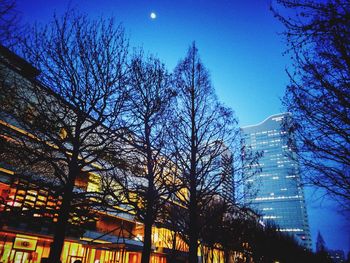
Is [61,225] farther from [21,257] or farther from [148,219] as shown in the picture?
[21,257]

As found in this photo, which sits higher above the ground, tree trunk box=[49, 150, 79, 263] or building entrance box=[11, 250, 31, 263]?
tree trunk box=[49, 150, 79, 263]

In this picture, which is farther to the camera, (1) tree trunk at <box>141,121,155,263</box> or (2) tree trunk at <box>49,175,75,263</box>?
(1) tree trunk at <box>141,121,155,263</box>

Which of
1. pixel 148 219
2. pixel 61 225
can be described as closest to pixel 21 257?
pixel 148 219

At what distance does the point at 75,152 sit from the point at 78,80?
3.14m

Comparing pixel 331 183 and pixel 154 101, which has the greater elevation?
pixel 154 101

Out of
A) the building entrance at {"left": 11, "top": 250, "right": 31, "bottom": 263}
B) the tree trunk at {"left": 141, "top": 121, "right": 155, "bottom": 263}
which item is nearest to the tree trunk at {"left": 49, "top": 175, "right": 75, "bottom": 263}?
the tree trunk at {"left": 141, "top": 121, "right": 155, "bottom": 263}

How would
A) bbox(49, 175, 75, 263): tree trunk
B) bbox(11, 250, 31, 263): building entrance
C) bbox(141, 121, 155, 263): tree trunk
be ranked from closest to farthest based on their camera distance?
bbox(49, 175, 75, 263): tree trunk < bbox(141, 121, 155, 263): tree trunk < bbox(11, 250, 31, 263): building entrance

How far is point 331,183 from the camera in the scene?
9.27m

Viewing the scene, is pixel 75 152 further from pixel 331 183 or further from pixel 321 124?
pixel 331 183

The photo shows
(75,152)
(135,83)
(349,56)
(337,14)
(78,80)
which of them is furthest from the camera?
(135,83)

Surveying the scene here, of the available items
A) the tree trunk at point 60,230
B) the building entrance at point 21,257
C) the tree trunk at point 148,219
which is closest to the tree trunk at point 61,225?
the tree trunk at point 60,230

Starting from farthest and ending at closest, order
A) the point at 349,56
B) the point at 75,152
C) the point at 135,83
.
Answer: the point at 135,83
the point at 75,152
the point at 349,56

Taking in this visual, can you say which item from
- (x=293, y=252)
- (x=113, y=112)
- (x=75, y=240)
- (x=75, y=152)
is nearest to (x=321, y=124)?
(x=113, y=112)

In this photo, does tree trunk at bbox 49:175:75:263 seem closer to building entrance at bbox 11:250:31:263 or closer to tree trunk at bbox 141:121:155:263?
tree trunk at bbox 141:121:155:263
